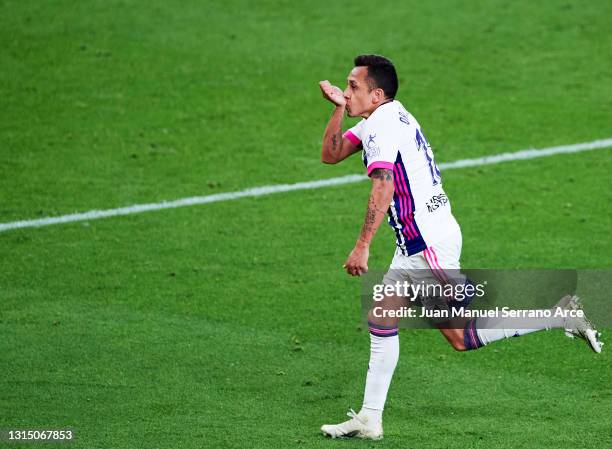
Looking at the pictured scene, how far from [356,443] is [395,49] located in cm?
994

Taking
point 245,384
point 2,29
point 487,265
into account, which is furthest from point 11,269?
point 2,29

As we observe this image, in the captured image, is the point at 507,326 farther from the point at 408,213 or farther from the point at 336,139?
the point at 336,139

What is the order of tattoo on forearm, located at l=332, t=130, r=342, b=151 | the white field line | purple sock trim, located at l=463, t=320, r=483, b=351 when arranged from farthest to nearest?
the white field line
tattoo on forearm, located at l=332, t=130, r=342, b=151
purple sock trim, located at l=463, t=320, r=483, b=351

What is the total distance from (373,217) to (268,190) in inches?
214

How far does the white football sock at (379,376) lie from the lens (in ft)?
24.0

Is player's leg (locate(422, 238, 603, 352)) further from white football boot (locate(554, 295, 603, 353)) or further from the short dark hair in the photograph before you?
the short dark hair

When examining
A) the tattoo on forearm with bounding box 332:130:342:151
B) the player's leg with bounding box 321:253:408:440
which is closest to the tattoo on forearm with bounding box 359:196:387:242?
the player's leg with bounding box 321:253:408:440

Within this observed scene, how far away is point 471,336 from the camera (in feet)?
24.6

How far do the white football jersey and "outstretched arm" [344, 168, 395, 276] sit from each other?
0.17 m

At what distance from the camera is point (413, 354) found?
877cm

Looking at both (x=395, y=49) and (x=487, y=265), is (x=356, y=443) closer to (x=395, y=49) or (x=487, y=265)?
(x=487, y=265)

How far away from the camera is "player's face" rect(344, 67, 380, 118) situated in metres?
7.44

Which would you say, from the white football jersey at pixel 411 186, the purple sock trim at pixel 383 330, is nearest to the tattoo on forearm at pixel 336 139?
the white football jersey at pixel 411 186

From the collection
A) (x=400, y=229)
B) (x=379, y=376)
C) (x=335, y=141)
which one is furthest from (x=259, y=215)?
(x=379, y=376)
